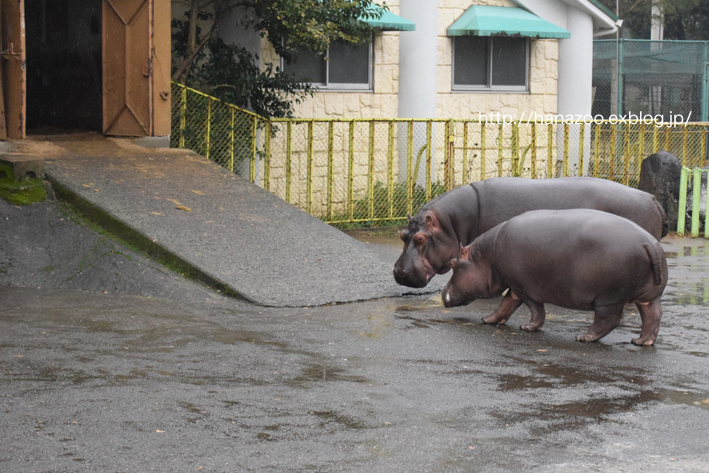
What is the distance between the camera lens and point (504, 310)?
302 inches

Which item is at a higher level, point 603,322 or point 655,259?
point 655,259

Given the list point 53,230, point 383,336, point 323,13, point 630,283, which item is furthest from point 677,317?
point 323,13

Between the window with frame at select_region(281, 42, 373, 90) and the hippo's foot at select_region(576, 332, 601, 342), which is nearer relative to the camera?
the hippo's foot at select_region(576, 332, 601, 342)

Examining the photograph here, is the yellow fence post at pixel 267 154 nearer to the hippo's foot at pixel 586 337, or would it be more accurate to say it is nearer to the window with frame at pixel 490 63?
the window with frame at pixel 490 63

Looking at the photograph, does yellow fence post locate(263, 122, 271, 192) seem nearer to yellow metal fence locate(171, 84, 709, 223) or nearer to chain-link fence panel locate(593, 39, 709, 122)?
yellow metal fence locate(171, 84, 709, 223)

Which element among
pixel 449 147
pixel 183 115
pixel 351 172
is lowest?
pixel 351 172

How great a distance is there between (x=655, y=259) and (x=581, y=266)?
527 millimetres

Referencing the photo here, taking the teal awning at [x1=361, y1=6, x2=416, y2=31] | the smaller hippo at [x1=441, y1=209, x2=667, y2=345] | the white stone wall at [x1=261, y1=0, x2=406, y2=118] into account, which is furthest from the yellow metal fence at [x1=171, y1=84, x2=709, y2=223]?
the smaller hippo at [x1=441, y1=209, x2=667, y2=345]

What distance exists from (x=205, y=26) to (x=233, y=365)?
908 cm

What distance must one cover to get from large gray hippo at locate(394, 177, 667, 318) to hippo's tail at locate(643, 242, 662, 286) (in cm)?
159

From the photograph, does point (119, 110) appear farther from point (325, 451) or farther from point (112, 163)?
point (325, 451)

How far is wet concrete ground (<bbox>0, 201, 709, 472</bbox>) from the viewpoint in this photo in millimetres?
4453

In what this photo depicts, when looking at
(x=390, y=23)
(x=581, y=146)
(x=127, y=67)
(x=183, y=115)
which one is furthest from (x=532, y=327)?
(x=581, y=146)

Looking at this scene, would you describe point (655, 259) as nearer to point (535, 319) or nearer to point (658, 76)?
point (535, 319)
